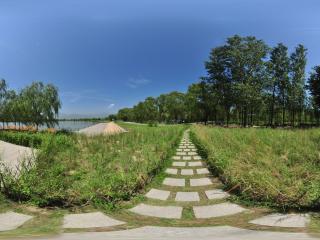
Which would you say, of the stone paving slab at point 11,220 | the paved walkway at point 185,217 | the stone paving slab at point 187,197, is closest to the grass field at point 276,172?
the paved walkway at point 185,217

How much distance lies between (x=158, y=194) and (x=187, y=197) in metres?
0.55

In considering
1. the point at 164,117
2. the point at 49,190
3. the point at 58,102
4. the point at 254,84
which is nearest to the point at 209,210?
the point at 49,190

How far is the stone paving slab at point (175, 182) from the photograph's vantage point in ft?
18.9

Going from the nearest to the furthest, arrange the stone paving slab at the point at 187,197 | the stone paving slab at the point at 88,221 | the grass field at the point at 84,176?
the stone paving slab at the point at 88,221 < the grass field at the point at 84,176 < the stone paving slab at the point at 187,197

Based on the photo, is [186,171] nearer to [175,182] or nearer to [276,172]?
[175,182]

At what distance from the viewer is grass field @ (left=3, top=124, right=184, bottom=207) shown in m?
4.36

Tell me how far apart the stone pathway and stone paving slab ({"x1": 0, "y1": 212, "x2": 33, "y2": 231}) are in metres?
1.49

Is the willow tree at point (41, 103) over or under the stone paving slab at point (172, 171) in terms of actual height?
over

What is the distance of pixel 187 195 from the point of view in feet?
16.1

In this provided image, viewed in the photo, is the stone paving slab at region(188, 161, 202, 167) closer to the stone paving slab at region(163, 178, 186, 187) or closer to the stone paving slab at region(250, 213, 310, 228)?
the stone paving slab at region(163, 178, 186, 187)

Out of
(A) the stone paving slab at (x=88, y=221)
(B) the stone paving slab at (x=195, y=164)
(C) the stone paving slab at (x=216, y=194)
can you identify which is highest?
(B) the stone paving slab at (x=195, y=164)

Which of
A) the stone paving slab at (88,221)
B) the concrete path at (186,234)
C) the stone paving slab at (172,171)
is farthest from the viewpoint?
the stone paving slab at (172,171)

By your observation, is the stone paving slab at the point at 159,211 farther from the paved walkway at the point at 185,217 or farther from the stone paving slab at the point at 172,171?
the stone paving slab at the point at 172,171

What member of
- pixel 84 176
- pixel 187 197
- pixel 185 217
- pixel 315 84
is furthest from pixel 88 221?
pixel 315 84
